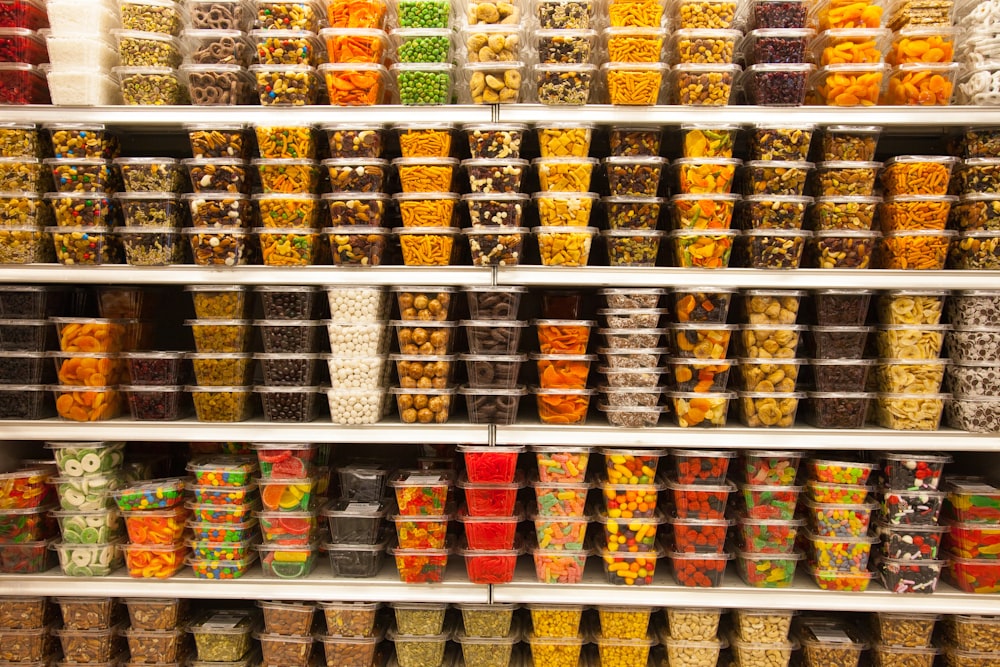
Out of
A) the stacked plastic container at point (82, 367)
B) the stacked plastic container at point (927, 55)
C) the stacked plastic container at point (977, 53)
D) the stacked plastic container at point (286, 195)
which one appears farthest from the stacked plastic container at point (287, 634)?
the stacked plastic container at point (977, 53)

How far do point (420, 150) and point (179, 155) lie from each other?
1123mm

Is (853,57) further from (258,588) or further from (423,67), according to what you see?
(258,588)

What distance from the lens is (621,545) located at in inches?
76.6

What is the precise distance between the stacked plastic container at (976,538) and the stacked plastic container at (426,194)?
1.89m

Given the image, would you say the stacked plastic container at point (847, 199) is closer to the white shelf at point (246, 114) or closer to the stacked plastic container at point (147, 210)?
the white shelf at point (246, 114)

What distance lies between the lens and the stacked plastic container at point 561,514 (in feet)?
6.33

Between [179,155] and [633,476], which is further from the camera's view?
[179,155]

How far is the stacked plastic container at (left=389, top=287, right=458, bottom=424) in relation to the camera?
1914 millimetres

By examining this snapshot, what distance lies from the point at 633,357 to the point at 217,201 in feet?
4.75

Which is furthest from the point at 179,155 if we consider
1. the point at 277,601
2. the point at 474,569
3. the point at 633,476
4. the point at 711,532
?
the point at 711,532

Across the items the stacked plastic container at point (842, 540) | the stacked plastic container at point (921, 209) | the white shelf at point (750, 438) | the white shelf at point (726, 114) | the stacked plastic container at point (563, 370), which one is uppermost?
the white shelf at point (726, 114)

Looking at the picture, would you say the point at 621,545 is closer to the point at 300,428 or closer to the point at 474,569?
the point at 474,569

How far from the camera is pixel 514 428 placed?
1899 millimetres

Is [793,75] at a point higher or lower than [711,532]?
higher
